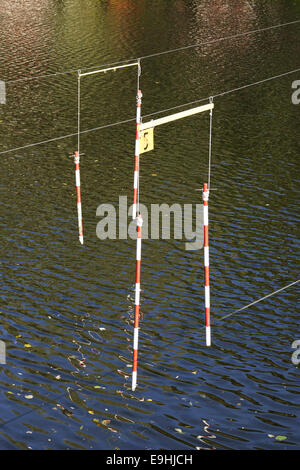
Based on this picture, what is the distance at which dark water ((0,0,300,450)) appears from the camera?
38.1 ft

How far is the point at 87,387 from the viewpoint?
1231cm

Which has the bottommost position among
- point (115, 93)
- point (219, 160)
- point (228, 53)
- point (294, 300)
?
point (294, 300)

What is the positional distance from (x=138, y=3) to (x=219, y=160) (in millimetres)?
32430

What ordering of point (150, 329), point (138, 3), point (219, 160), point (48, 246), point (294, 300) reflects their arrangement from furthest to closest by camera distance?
point (138, 3) → point (219, 160) → point (48, 246) → point (294, 300) → point (150, 329)

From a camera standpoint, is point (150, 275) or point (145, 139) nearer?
point (150, 275)

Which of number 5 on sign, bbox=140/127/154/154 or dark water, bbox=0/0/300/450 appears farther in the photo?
number 5 on sign, bbox=140/127/154/154

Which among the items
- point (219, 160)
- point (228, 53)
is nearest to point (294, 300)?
point (219, 160)

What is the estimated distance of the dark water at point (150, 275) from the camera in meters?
11.6

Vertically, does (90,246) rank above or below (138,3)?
below

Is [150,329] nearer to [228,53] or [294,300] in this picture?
[294,300]

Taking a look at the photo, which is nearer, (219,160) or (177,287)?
(177,287)

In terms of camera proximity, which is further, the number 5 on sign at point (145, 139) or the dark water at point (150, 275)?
the number 5 on sign at point (145, 139)

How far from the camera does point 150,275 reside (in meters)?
16.7
